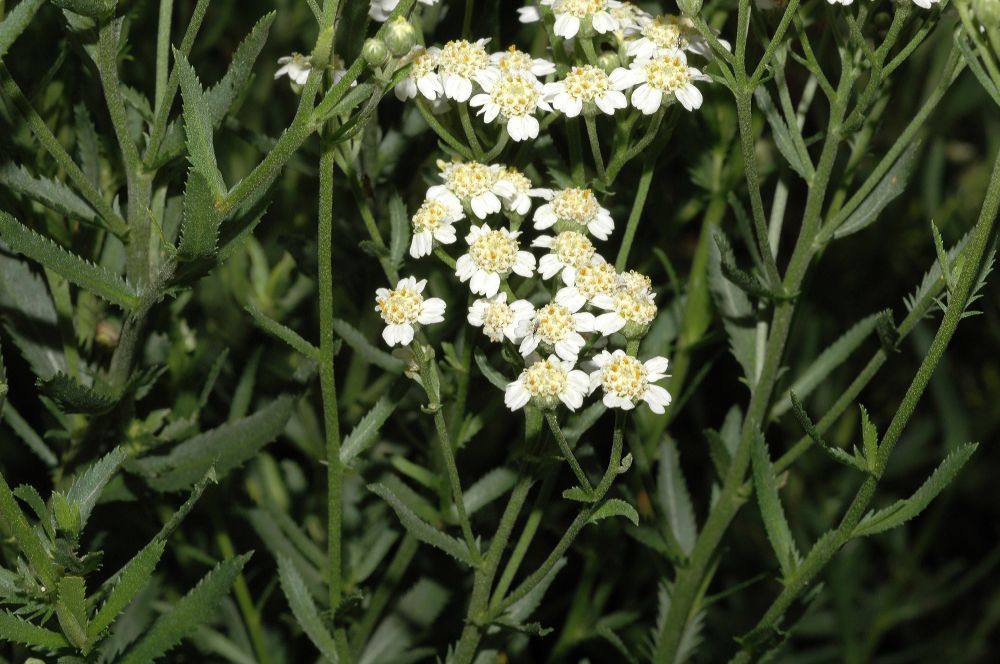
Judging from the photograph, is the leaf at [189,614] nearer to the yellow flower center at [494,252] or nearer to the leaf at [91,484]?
the leaf at [91,484]

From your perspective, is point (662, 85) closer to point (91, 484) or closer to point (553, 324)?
point (553, 324)

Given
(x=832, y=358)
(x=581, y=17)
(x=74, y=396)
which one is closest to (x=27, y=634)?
(x=74, y=396)

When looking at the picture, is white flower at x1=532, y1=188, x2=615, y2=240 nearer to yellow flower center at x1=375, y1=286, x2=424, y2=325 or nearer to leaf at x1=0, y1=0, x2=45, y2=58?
yellow flower center at x1=375, y1=286, x2=424, y2=325

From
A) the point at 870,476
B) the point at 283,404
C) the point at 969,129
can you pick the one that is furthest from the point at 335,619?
the point at 969,129

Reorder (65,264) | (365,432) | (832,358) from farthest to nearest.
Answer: (832,358)
(365,432)
(65,264)

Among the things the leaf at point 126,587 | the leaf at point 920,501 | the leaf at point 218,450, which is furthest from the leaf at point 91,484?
the leaf at point 920,501

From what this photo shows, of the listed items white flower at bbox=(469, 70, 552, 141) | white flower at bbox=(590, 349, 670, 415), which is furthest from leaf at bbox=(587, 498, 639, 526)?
white flower at bbox=(469, 70, 552, 141)
